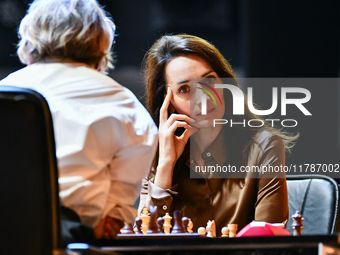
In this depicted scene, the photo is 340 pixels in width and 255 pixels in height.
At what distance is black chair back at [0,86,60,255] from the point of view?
2.29 ft

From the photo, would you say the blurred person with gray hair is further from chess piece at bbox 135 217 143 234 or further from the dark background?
the dark background

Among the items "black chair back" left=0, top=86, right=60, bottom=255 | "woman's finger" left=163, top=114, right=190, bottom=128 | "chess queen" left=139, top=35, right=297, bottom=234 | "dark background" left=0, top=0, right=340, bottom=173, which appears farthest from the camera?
"dark background" left=0, top=0, right=340, bottom=173

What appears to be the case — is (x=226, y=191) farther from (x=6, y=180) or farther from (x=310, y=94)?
(x=6, y=180)

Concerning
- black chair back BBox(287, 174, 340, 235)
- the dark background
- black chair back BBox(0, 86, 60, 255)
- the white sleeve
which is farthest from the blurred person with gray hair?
the dark background

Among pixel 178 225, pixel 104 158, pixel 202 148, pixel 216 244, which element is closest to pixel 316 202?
pixel 202 148

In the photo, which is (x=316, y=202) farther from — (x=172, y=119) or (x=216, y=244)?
(x=216, y=244)

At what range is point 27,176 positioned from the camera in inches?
28.0

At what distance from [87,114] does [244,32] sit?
80.3 inches

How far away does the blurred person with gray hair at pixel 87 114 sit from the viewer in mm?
833

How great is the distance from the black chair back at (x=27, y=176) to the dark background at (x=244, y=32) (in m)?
1.94

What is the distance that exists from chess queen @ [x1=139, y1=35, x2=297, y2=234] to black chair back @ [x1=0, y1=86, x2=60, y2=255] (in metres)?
1.18

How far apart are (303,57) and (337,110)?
434mm

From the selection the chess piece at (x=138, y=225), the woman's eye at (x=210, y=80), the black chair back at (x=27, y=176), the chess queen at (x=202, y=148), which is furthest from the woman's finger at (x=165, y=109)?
the black chair back at (x=27, y=176)

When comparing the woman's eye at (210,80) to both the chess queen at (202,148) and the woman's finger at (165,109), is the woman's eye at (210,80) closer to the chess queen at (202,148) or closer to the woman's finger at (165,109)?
the chess queen at (202,148)
